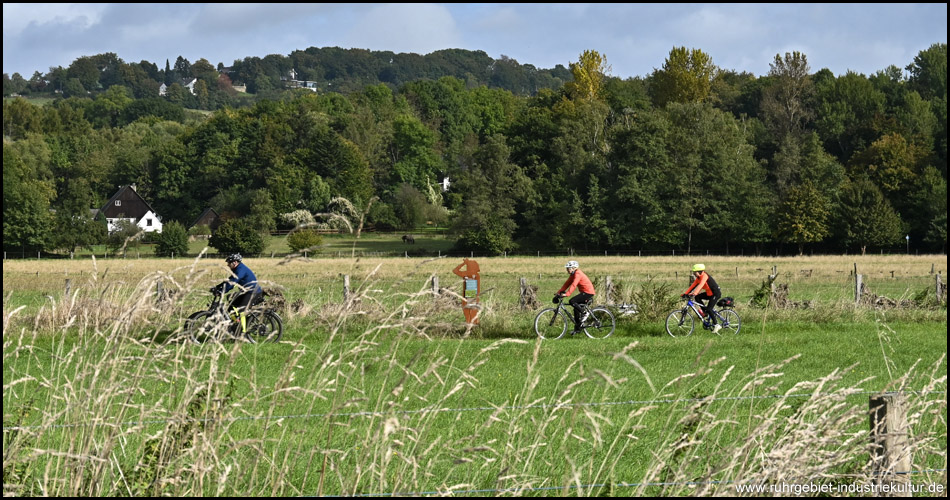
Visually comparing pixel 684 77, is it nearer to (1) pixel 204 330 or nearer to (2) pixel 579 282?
(2) pixel 579 282

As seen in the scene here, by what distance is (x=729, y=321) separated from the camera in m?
17.6

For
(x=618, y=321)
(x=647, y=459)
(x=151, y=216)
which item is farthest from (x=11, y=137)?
(x=647, y=459)

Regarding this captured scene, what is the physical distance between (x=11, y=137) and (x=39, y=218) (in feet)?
141

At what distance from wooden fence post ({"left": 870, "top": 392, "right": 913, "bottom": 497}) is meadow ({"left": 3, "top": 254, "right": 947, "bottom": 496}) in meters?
0.09

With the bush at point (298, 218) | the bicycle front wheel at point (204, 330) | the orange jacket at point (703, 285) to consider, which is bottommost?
the orange jacket at point (703, 285)

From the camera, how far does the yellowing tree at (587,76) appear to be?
3590 inches

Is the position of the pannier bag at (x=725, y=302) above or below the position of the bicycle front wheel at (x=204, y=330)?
below

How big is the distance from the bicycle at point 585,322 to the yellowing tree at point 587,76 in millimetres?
74585

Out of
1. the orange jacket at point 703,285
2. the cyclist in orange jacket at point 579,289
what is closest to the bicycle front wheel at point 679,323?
the orange jacket at point 703,285

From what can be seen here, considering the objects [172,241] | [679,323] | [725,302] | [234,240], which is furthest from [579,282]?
[172,241]

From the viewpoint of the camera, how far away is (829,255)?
216 feet

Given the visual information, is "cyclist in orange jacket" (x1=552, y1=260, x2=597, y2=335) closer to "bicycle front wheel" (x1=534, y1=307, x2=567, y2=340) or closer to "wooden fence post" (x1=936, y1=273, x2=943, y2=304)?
"bicycle front wheel" (x1=534, y1=307, x2=567, y2=340)

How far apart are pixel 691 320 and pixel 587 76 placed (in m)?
77.3

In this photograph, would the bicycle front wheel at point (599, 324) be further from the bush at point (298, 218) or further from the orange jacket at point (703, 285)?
the bush at point (298, 218)
